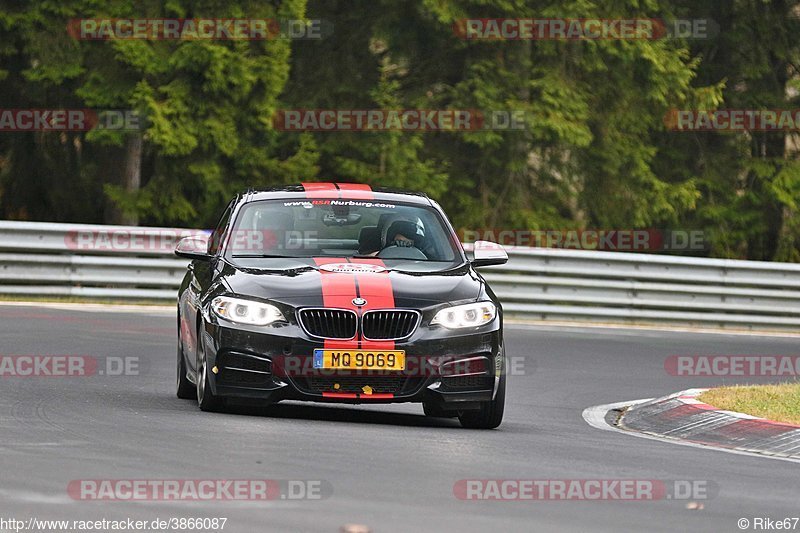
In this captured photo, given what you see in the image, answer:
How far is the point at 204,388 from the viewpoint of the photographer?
1155 centimetres

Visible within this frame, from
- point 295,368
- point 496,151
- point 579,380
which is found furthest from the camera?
point 496,151

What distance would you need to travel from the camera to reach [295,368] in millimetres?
11078

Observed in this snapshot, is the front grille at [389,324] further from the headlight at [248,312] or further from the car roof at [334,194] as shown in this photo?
the car roof at [334,194]

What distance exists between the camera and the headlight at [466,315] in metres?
11.3

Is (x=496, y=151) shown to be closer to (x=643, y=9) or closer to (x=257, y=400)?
(x=643, y=9)

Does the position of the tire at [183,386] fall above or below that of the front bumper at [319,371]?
below

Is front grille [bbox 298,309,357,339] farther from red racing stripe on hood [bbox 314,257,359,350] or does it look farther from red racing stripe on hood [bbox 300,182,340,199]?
red racing stripe on hood [bbox 300,182,340,199]

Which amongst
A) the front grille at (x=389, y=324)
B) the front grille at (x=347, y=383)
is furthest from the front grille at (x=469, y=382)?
the front grille at (x=389, y=324)

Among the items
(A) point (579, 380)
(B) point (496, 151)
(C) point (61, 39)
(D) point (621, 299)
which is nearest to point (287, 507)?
(A) point (579, 380)

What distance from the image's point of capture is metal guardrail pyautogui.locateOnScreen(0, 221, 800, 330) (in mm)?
22281

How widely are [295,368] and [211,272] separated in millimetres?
1369

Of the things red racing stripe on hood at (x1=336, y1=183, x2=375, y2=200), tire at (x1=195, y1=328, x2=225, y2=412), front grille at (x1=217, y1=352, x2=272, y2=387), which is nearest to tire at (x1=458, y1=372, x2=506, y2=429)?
front grille at (x1=217, y1=352, x2=272, y2=387)

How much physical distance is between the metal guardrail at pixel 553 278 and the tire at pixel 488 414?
36.0 ft

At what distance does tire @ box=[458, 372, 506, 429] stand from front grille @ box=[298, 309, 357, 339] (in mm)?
1067
